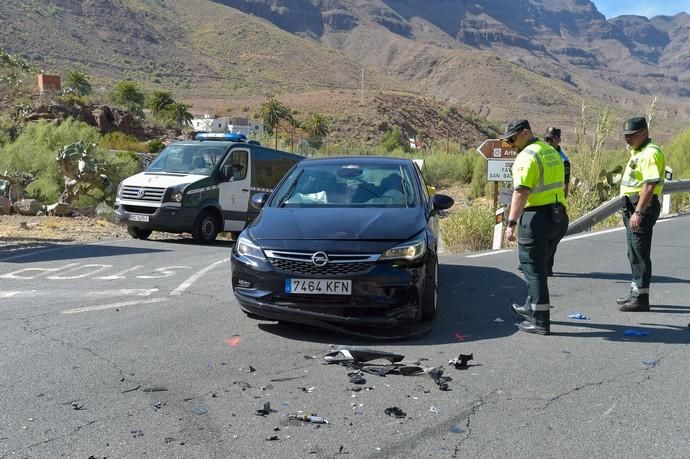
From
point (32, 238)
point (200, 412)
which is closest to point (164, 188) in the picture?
point (32, 238)

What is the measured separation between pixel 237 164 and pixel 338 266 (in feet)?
33.2

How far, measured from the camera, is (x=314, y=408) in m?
4.68

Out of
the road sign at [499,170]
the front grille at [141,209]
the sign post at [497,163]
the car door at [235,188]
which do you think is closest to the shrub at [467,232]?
the sign post at [497,163]

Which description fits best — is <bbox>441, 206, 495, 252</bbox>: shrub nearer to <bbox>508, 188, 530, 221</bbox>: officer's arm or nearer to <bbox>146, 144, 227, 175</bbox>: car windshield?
<bbox>146, 144, 227, 175</bbox>: car windshield

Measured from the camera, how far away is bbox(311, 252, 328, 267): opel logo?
A: 611 centimetres

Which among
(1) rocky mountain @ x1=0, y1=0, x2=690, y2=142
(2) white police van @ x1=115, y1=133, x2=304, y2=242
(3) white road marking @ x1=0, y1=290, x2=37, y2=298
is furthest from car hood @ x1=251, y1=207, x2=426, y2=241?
(1) rocky mountain @ x1=0, y1=0, x2=690, y2=142

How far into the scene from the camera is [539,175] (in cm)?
641

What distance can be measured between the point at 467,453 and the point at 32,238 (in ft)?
39.5

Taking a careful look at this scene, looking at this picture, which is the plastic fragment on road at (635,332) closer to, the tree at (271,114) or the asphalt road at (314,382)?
the asphalt road at (314,382)

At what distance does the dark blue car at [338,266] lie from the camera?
20.0 feet

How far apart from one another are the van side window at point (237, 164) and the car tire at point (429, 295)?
31.1 ft

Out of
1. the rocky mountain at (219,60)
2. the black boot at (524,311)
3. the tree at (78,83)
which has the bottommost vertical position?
the black boot at (524,311)

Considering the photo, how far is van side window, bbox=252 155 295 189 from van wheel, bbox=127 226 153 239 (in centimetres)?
253

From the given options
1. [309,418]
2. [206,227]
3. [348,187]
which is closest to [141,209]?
[206,227]
